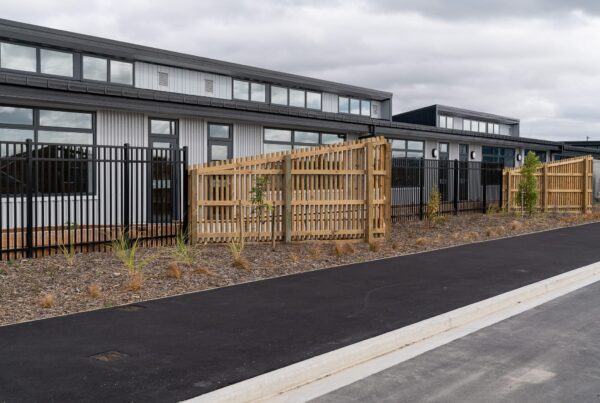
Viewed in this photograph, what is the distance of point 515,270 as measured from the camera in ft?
33.8

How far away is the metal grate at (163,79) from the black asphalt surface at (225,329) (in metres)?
12.7

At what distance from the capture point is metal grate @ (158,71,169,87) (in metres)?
20.6

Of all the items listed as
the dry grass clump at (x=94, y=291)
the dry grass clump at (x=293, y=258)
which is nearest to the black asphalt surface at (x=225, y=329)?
the dry grass clump at (x=94, y=291)

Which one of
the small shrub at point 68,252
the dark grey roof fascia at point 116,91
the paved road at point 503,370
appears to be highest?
the dark grey roof fascia at point 116,91

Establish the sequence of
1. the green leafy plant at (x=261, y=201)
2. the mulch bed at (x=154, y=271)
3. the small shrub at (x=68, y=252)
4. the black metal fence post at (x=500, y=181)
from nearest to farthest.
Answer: the mulch bed at (x=154, y=271) → the small shrub at (x=68, y=252) → the green leafy plant at (x=261, y=201) → the black metal fence post at (x=500, y=181)

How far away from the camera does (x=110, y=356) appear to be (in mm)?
5367

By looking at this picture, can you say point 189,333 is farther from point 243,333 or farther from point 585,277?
point 585,277

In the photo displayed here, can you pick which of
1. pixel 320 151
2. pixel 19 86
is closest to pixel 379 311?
pixel 320 151

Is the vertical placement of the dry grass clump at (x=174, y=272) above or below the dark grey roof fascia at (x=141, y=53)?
below

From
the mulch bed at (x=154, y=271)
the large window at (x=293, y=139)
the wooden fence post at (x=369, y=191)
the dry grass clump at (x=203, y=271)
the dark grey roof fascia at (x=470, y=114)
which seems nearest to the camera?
the mulch bed at (x=154, y=271)

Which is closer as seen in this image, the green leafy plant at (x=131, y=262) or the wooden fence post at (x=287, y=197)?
the green leafy plant at (x=131, y=262)

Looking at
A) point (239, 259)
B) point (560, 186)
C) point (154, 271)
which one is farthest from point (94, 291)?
point (560, 186)

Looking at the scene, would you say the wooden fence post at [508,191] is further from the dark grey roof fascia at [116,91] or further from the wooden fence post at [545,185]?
the dark grey roof fascia at [116,91]

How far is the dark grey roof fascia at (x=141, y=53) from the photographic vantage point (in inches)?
663
